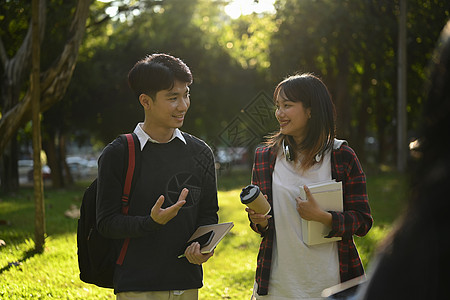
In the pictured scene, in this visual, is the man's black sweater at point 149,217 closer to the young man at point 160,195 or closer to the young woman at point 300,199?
the young man at point 160,195

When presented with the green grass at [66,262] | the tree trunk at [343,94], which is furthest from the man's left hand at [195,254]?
the tree trunk at [343,94]

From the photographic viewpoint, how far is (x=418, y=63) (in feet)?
63.3

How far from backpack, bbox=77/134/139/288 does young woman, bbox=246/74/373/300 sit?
26.1 inches

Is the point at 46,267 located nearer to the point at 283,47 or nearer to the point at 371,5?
the point at 371,5

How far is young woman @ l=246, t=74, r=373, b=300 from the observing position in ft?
9.44

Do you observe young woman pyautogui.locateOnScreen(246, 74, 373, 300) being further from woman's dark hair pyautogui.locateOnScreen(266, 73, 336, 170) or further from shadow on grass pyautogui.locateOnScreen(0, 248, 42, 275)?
shadow on grass pyautogui.locateOnScreen(0, 248, 42, 275)

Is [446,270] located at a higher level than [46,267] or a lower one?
higher

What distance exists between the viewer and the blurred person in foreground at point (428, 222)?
42.7 inches

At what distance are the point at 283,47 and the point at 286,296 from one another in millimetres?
18037

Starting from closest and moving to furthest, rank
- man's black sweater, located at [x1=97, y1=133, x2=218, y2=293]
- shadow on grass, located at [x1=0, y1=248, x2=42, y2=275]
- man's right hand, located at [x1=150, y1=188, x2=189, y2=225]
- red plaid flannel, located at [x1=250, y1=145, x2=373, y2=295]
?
1. man's right hand, located at [x1=150, y1=188, x2=189, y2=225]
2. man's black sweater, located at [x1=97, y1=133, x2=218, y2=293]
3. red plaid flannel, located at [x1=250, y1=145, x2=373, y2=295]
4. shadow on grass, located at [x1=0, y1=248, x2=42, y2=275]

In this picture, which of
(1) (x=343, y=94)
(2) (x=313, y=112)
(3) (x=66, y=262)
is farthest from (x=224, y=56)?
(2) (x=313, y=112)

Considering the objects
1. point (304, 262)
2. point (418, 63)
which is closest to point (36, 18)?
point (304, 262)

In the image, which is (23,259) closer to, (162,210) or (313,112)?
(162,210)

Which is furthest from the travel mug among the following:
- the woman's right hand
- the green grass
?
the green grass
